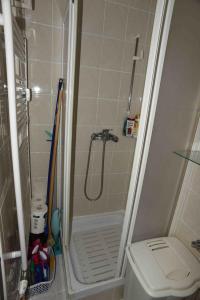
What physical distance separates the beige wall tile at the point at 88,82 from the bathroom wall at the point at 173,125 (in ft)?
2.87

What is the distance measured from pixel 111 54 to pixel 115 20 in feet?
0.83

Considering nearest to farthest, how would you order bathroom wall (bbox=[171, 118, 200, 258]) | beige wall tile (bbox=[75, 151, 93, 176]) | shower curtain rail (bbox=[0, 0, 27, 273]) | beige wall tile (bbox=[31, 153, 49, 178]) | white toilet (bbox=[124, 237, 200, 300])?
shower curtain rail (bbox=[0, 0, 27, 273]) → white toilet (bbox=[124, 237, 200, 300]) → bathroom wall (bbox=[171, 118, 200, 258]) → beige wall tile (bbox=[31, 153, 49, 178]) → beige wall tile (bbox=[75, 151, 93, 176])

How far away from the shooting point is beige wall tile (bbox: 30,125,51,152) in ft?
5.11

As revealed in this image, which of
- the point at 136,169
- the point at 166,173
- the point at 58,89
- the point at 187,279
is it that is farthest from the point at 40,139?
the point at 187,279

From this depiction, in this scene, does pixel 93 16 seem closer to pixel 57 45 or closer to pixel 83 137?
pixel 57 45

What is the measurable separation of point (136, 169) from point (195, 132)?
398mm

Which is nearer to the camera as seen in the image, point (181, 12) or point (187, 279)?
point (181, 12)

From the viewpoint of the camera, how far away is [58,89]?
148 cm

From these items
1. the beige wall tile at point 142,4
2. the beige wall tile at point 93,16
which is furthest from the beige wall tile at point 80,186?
the beige wall tile at point 142,4

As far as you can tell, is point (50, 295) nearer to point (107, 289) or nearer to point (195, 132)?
point (107, 289)

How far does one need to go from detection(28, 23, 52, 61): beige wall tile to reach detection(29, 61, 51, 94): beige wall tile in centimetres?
6

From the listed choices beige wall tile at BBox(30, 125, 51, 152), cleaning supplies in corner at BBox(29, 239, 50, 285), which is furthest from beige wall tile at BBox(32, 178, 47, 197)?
cleaning supplies in corner at BBox(29, 239, 50, 285)

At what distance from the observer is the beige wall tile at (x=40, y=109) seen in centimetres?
149

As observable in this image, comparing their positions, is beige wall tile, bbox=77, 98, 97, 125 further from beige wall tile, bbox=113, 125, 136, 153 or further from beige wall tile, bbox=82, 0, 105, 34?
beige wall tile, bbox=82, 0, 105, 34
